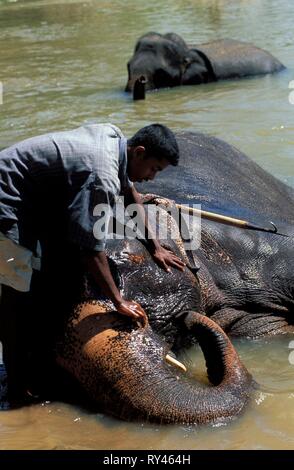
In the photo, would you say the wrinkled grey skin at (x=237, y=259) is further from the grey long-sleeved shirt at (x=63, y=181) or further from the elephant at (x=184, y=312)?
the grey long-sleeved shirt at (x=63, y=181)

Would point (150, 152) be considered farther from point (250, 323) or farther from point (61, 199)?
point (250, 323)

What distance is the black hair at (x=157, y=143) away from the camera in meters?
3.91

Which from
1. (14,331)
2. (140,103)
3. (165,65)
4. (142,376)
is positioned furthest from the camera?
(165,65)

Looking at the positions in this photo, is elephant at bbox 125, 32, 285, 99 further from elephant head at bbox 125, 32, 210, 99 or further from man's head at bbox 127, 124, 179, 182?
man's head at bbox 127, 124, 179, 182

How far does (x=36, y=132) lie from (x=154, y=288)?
22.6 feet

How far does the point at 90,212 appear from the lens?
12.6 feet

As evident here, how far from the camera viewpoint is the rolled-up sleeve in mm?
3834

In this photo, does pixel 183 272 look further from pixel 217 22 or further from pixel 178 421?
pixel 217 22

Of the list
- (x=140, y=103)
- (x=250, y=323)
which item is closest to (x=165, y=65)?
(x=140, y=103)

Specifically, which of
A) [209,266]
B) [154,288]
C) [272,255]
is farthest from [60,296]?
[272,255]

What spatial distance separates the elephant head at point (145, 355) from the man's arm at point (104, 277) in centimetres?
7

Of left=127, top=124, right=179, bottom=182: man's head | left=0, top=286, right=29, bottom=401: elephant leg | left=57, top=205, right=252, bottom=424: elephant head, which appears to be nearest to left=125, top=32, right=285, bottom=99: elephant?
left=57, top=205, right=252, bottom=424: elephant head

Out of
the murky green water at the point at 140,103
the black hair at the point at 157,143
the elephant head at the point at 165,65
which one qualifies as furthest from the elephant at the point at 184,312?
the elephant head at the point at 165,65

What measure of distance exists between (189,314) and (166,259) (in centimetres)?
32
